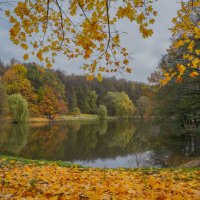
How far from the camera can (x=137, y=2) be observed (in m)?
3.64

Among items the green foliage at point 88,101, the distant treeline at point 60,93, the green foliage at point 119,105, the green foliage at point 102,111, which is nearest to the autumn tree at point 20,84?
the distant treeline at point 60,93

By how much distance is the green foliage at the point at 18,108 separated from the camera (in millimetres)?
43250

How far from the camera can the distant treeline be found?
5516 centimetres

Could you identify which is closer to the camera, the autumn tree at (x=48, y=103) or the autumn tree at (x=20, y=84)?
the autumn tree at (x=20, y=84)

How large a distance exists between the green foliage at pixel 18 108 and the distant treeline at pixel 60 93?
1839 mm

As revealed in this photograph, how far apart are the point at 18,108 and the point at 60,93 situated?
22.8 meters

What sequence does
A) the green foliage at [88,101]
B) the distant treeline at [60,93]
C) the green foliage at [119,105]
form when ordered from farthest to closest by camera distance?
the green foliage at [88,101] < the green foliage at [119,105] < the distant treeline at [60,93]

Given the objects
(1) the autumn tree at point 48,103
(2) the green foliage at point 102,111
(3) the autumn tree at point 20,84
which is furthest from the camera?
(2) the green foliage at point 102,111

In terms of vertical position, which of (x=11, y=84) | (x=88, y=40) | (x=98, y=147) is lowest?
(x=98, y=147)

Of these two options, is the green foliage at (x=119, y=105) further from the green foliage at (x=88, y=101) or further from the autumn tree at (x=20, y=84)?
the autumn tree at (x=20, y=84)

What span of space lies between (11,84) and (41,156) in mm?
40915

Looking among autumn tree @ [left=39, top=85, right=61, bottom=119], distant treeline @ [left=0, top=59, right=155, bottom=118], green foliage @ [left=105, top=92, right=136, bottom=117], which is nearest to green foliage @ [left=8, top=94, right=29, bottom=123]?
distant treeline @ [left=0, top=59, right=155, bottom=118]

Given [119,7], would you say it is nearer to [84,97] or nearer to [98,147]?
[98,147]

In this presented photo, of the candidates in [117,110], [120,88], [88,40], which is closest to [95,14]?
[88,40]
